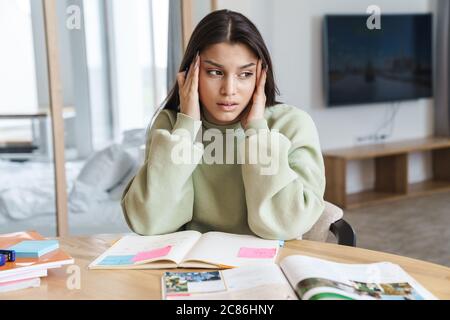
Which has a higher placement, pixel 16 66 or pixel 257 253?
pixel 16 66

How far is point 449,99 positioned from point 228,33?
4.56 metres

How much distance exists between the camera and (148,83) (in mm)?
3494

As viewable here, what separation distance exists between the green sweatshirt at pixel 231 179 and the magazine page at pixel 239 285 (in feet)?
0.87

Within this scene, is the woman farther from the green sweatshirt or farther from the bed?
the bed

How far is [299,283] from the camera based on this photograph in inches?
41.7

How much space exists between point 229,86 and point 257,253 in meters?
0.43

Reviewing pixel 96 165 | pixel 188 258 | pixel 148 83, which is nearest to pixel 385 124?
pixel 148 83

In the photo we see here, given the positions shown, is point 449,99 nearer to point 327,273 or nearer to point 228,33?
point 228,33

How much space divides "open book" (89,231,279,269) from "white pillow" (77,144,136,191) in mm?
1916

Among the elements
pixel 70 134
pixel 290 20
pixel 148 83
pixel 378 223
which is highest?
pixel 290 20

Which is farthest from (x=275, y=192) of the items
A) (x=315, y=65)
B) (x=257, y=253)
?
(x=315, y=65)

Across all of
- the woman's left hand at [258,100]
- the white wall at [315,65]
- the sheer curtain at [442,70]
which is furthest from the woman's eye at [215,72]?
the sheer curtain at [442,70]

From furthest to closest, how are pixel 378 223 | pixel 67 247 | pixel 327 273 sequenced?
pixel 378 223, pixel 67 247, pixel 327 273

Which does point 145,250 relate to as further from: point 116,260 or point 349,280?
point 349,280
